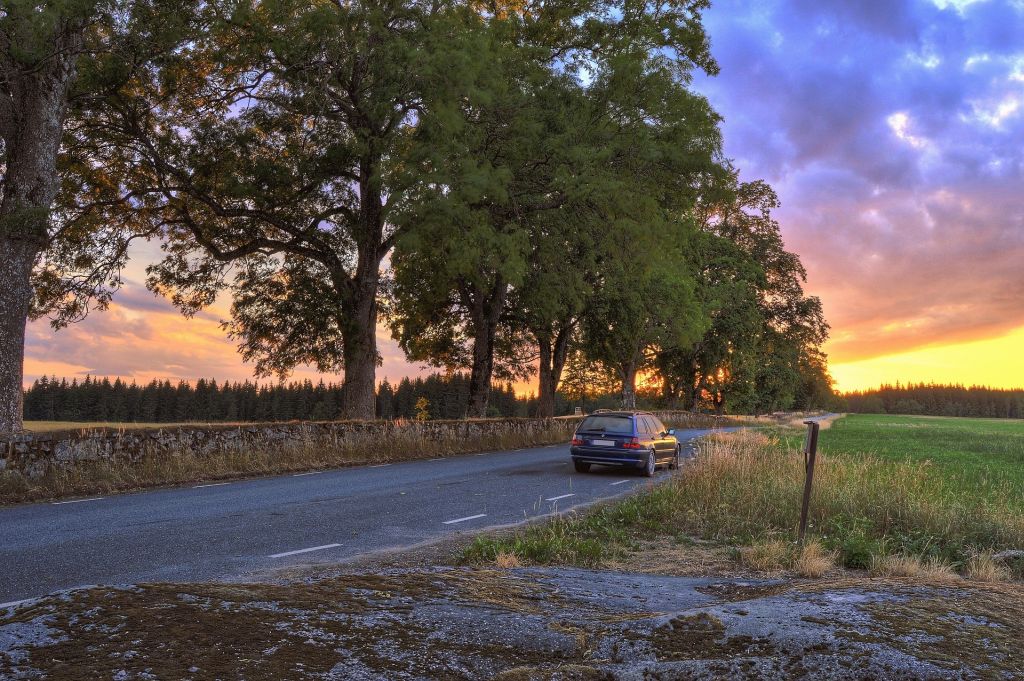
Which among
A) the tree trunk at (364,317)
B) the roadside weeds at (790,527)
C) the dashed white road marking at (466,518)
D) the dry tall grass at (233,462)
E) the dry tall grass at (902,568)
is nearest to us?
the dry tall grass at (902,568)

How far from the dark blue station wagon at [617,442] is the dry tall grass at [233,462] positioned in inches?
207

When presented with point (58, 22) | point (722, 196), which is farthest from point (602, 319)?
point (58, 22)

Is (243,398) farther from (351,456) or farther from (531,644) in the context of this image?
(531,644)

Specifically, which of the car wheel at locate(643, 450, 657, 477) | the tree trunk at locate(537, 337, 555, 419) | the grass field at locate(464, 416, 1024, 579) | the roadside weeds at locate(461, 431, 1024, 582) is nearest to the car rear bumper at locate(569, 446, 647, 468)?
the car wheel at locate(643, 450, 657, 477)

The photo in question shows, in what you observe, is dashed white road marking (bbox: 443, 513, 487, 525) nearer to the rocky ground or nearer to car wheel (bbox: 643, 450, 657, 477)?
the rocky ground

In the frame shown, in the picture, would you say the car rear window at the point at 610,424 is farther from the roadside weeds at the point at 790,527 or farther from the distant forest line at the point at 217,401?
the distant forest line at the point at 217,401

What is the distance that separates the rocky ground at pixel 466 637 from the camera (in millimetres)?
2002

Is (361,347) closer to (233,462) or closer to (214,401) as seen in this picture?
(233,462)

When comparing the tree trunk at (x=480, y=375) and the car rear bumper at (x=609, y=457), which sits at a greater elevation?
the tree trunk at (x=480, y=375)

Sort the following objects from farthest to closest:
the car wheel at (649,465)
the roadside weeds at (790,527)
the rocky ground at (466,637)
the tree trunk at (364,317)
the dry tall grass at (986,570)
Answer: the tree trunk at (364,317), the car wheel at (649,465), the roadside weeds at (790,527), the dry tall grass at (986,570), the rocky ground at (466,637)

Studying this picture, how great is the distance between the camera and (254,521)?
35.3 ft

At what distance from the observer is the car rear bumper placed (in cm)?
1919

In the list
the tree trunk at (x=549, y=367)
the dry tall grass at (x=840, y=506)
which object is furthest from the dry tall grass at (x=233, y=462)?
the tree trunk at (x=549, y=367)

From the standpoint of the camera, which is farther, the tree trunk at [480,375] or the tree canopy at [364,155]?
the tree trunk at [480,375]
